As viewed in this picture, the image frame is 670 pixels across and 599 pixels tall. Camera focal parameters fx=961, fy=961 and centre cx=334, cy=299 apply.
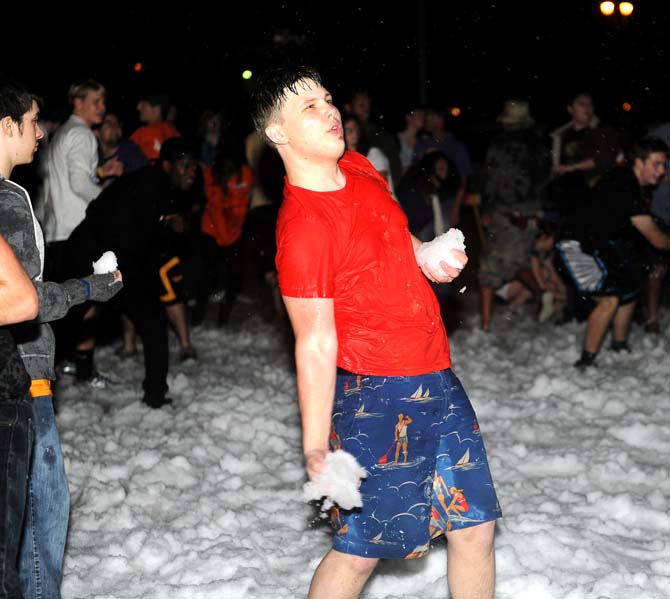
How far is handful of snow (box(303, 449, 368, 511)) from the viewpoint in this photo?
288cm

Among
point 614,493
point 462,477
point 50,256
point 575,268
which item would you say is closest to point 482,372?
point 575,268

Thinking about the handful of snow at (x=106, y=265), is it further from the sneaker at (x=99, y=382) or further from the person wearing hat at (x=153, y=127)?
the person wearing hat at (x=153, y=127)

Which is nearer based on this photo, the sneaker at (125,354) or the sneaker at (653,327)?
the sneaker at (125,354)

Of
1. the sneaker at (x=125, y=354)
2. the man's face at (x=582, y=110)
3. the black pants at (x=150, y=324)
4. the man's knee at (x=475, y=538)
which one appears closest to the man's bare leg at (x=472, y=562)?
the man's knee at (x=475, y=538)

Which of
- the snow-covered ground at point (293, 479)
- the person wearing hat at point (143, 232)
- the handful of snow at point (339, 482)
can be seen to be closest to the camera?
the handful of snow at point (339, 482)

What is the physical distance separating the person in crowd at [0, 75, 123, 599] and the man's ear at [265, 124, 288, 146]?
0.77 m

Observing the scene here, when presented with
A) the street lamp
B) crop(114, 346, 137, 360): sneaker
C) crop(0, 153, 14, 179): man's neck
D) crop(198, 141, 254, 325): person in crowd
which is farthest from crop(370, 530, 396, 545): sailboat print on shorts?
the street lamp

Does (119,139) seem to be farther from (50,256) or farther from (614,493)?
(614,493)

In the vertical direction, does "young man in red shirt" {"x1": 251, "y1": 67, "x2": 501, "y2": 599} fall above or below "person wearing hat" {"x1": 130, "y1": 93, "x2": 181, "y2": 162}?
below

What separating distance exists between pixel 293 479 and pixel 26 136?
3.03m

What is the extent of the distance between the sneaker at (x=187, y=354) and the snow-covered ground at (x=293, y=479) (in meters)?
0.10

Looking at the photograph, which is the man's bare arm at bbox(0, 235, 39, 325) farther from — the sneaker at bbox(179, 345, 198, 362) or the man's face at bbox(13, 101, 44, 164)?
the sneaker at bbox(179, 345, 198, 362)

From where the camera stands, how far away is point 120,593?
14.0ft

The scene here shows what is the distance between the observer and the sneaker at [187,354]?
832 centimetres
